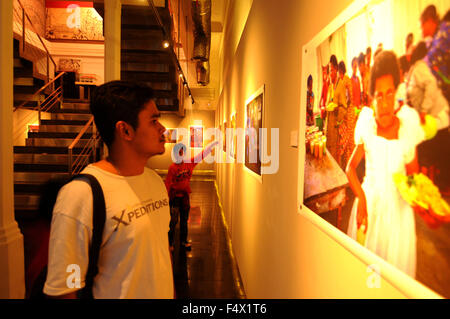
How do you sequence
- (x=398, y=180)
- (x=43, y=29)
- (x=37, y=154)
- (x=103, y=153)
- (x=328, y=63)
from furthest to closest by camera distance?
(x=43, y=29) → (x=37, y=154) → (x=103, y=153) → (x=328, y=63) → (x=398, y=180)

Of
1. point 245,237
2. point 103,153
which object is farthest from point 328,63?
point 103,153

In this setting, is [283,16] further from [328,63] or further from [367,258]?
[367,258]

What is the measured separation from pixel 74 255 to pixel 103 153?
18.5ft

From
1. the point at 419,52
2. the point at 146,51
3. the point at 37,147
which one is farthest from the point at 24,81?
the point at 419,52

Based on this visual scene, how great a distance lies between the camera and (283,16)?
203 cm

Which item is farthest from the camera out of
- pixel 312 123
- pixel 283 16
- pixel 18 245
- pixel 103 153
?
pixel 103 153

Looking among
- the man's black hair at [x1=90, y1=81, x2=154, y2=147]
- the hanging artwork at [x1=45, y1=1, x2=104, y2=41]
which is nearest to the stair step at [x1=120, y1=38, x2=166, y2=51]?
the hanging artwork at [x1=45, y1=1, x2=104, y2=41]

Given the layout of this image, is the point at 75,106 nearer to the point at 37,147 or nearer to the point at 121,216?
the point at 37,147

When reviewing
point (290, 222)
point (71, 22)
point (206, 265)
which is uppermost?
point (71, 22)

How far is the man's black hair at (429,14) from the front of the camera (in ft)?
2.04

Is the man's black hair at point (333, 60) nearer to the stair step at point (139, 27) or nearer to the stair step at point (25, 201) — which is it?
the stair step at point (25, 201)

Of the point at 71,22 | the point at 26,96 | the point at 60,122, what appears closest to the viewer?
the point at 26,96

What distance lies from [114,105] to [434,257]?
1182mm

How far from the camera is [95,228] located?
104 centimetres
